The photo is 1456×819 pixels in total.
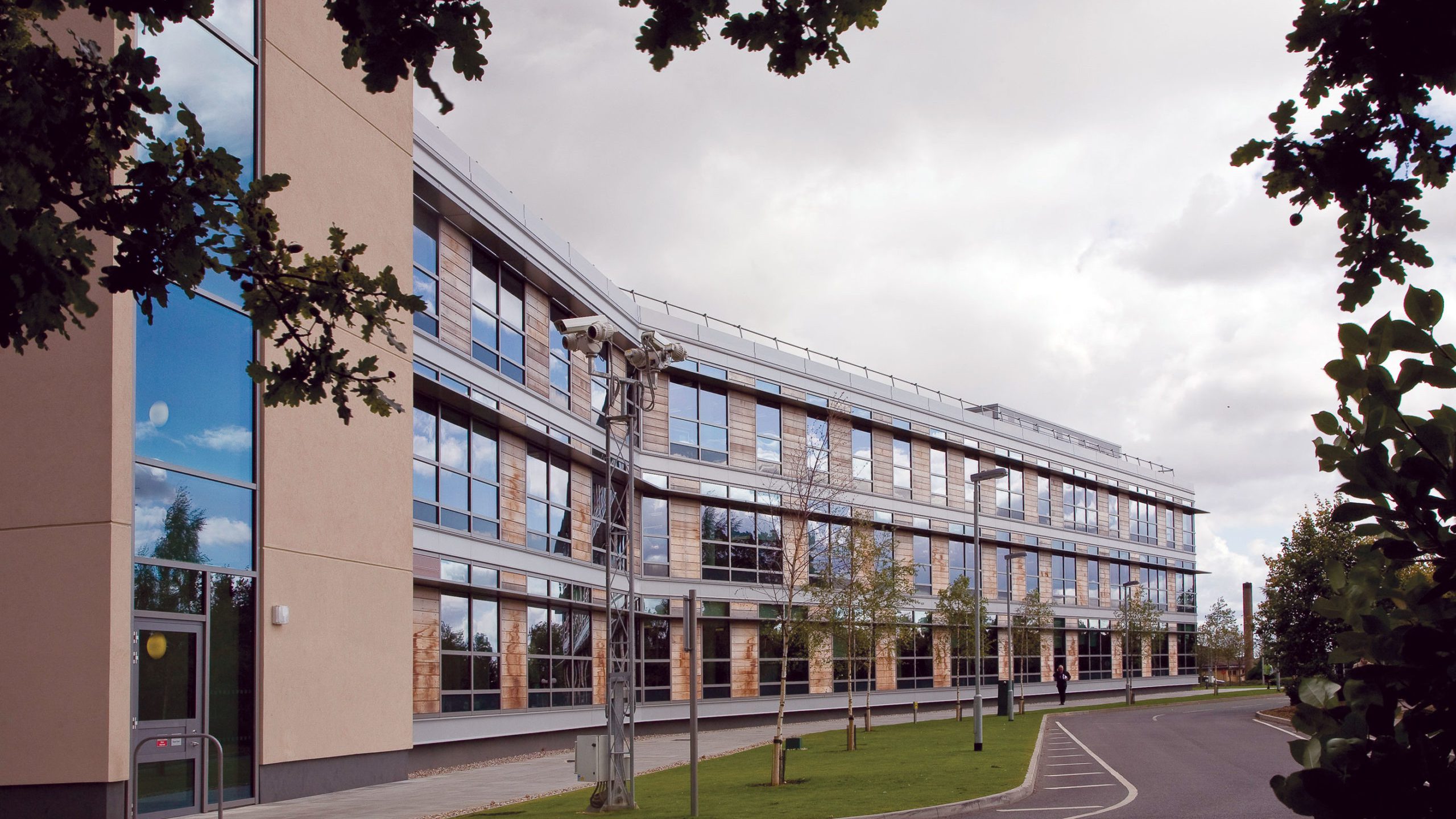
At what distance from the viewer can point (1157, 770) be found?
21.4 m

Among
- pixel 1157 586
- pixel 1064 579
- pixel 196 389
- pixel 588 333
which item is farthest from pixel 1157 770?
pixel 1157 586

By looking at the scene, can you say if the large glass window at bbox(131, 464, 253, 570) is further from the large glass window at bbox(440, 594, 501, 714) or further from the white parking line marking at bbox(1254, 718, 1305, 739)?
the white parking line marking at bbox(1254, 718, 1305, 739)

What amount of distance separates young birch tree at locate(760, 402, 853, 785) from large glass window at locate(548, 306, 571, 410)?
6.11 metres

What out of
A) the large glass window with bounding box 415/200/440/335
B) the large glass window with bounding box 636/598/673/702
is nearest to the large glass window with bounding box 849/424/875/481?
the large glass window with bounding box 636/598/673/702

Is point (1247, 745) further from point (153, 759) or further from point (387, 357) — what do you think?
Result: point (153, 759)

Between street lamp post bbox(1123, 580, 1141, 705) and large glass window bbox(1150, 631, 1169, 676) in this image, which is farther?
large glass window bbox(1150, 631, 1169, 676)

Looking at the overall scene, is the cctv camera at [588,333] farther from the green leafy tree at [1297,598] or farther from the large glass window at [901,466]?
the large glass window at [901,466]

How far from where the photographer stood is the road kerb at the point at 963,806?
15.0 metres

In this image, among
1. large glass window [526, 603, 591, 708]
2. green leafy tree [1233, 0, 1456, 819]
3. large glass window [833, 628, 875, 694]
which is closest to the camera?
green leafy tree [1233, 0, 1456, 819]

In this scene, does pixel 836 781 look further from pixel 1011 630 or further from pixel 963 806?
pixel 1011 630

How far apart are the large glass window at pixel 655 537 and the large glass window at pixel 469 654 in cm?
1004

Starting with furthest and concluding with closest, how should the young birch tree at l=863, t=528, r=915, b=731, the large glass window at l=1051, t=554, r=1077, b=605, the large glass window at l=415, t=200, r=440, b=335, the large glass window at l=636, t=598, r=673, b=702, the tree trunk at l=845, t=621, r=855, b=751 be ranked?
the large glass window at l=1051, t=554, r=1077, b=605
the large glass window at l=636, t=598, r=673, b=702
the young birch tree at l=863, t=528, r=915, b=731
the tree trunk at l=845, t=621, r=855, b=751
the large glass window at l=415, t=200, r=440, b=335

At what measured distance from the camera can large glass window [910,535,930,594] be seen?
48.5 metres

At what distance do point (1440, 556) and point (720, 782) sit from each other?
763 inches
